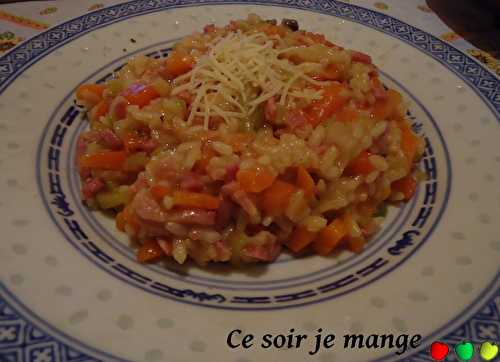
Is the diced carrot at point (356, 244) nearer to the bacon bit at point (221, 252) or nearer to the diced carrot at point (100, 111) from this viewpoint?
the bacon bit at point (221, 252)

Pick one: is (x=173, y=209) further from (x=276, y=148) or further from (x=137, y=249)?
(x=276, y=148)

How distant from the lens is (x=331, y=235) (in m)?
2.51

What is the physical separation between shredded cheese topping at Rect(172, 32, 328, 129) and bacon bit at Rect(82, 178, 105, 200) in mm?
560

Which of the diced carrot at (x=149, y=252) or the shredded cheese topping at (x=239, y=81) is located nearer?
the diced carrot at (x=149, y=252)

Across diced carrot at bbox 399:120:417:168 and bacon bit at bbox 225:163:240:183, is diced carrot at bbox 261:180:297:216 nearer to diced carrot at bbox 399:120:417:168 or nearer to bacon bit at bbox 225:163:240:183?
bacon bit at bbox 225:163:240:183

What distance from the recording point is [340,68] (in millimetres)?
2896

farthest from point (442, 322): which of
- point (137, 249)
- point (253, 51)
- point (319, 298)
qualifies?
point (253, 51)

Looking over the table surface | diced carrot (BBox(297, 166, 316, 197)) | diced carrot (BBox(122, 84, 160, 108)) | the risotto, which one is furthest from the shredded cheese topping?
the table surface

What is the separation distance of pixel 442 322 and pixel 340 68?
148 cm

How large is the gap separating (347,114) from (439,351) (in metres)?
1.27

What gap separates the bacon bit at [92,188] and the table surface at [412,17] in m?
2.02

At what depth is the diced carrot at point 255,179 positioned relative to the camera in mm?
2299

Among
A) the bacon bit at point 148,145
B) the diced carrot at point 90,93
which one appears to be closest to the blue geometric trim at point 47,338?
the bacon bit at point 148,145

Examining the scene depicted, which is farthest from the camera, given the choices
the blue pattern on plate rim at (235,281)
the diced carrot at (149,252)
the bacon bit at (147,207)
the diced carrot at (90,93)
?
the diced carrot at (90,93)
